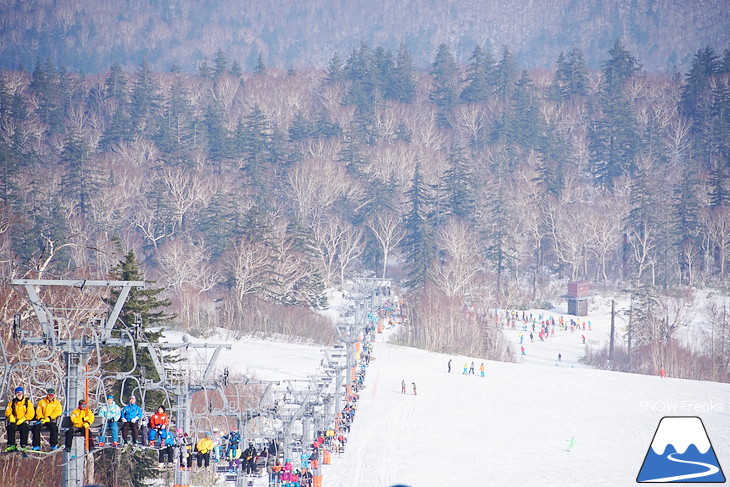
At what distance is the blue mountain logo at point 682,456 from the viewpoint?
36.7 m

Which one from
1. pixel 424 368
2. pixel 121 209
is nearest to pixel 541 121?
pixel 121 209

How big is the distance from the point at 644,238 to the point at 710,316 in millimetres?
16120

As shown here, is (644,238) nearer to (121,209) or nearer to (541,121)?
(541,121)

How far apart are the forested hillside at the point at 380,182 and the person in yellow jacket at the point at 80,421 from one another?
42810mm

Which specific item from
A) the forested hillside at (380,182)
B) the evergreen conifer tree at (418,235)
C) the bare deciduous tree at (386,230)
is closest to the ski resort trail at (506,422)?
the forested hillside at (380,182)

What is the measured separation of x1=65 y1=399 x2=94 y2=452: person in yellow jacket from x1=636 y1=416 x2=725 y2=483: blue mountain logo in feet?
74.0

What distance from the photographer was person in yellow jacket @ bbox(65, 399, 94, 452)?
716 inches

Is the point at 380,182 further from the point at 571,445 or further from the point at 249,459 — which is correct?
the point at 249,459

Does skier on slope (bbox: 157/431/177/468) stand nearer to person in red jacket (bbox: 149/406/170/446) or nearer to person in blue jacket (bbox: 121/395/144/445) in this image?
person in red jacket (bbox: 149/406/170/446)

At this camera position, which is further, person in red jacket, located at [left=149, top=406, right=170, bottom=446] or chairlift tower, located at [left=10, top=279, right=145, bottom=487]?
person in red jacket, located at [left=149, top=406, right=170, bottom=446]

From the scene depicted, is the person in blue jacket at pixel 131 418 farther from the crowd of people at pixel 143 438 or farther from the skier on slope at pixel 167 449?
the skier on slope at pixel 167 449

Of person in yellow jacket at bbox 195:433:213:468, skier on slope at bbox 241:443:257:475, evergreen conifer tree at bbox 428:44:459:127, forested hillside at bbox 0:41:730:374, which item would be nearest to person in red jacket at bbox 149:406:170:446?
person in yellow jacket at bbox 195:433:213:468

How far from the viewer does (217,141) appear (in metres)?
114

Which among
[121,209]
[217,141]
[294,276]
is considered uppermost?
[217,141]
